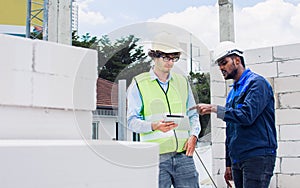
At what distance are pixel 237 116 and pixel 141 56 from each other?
2.58 feet

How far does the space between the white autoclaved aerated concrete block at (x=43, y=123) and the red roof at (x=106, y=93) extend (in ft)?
0.29

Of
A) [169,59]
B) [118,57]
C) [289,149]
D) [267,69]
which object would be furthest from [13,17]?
[118,57]

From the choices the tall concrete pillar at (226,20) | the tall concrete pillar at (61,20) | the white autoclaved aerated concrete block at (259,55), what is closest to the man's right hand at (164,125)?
the white autoclaved aerated concrete block at (259,55)

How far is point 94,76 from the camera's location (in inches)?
53.4

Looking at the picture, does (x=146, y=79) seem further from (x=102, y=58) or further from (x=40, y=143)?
(x=40, y=143)

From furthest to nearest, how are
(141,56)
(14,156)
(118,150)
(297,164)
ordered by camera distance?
1. (297,164)
2. (141,56)
3. (118,150)
4. (14,156)

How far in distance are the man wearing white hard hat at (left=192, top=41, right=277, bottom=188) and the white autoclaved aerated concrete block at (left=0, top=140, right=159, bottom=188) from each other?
2.38ft

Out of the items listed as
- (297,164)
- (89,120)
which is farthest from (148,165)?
(297,164)

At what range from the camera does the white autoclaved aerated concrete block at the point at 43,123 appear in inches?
46.6

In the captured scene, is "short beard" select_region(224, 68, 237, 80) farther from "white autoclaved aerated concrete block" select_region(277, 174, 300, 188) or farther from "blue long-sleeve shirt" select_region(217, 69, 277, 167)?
"white autoclaved aerated concrete block" select_region(277, 174, 300, 188)

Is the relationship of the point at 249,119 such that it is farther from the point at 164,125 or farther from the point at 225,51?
the point at 164,125

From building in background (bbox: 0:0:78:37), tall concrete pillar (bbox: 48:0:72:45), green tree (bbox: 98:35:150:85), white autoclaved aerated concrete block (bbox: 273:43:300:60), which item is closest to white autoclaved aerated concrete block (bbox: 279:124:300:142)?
white autoclaved aerated concrete block (bbox: 273:43:300:60)

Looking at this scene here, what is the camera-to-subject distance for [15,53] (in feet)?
3.95

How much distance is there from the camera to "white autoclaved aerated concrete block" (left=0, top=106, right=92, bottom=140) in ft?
3.89
